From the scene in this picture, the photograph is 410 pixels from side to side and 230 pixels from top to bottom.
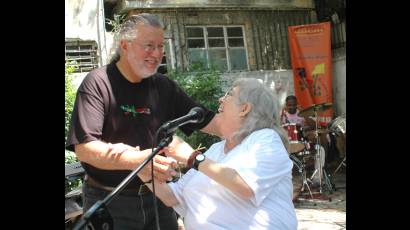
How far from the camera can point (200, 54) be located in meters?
10.1

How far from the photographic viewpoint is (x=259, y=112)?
7.41 feet

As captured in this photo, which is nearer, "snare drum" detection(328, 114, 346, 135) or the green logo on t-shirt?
the green logo on t-shirt

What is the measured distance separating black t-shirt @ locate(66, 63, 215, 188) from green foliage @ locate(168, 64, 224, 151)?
5470mm

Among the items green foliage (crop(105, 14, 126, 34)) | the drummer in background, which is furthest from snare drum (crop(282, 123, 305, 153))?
green foliage (crop(105, 14, 126, 34))

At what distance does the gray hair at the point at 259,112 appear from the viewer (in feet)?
7.40

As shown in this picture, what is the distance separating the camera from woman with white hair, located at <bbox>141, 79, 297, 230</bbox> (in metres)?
2.02

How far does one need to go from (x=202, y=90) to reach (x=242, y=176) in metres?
6.41

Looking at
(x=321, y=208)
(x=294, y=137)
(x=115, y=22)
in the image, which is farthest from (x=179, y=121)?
(x=115, y=22)

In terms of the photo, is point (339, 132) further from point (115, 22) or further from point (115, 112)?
point (115, 112)

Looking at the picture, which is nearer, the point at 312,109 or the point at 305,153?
the point at 305,153

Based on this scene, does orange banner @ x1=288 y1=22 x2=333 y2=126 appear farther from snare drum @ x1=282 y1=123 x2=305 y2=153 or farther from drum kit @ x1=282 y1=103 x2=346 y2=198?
snare drum @ x1=282 y1=123 x2=305 y2=153
